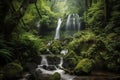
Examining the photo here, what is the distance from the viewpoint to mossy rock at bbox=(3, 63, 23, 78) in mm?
9698

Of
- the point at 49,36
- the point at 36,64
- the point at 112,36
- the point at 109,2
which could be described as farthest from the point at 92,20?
the point at 36,64

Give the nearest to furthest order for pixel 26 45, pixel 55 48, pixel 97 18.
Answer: pixel 26 45 → pixel 55 48 → pixel 97 18

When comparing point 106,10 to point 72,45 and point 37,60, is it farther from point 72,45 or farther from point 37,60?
point 37,60

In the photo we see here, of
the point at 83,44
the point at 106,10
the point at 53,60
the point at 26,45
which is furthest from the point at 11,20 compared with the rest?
the point at 106,10

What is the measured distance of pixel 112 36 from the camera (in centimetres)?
1501

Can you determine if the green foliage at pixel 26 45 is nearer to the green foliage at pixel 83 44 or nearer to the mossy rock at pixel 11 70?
the mossy rock at pixel 11 70

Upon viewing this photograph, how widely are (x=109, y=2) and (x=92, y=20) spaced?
8.92 ft

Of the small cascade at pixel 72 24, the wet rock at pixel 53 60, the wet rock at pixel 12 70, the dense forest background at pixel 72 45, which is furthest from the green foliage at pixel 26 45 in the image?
the small cascade at pixel 72 24

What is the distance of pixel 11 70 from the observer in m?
9.92

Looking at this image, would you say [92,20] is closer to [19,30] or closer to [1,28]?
[19,30]

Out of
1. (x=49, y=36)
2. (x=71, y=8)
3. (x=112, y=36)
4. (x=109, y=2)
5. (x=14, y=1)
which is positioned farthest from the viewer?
(x=71, y=8)

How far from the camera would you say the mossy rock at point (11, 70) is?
970cm

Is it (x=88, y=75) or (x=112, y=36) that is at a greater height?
(x=112, y=36)

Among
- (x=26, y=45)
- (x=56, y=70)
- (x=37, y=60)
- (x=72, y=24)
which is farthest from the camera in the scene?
(x=72, y=24)
